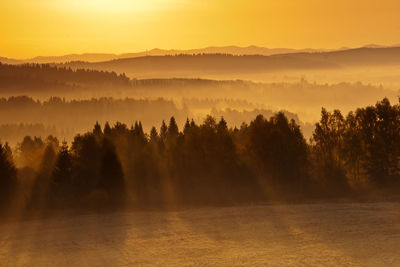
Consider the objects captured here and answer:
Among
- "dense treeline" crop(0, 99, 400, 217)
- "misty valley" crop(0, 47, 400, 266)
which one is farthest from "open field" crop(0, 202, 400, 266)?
"dense treeline" crop(0, 99, 400, 217)

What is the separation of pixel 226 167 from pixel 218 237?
84.0 ft

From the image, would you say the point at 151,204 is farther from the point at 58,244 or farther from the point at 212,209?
the point at 58,244

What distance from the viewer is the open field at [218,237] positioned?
49281mm

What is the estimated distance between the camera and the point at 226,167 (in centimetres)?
8081

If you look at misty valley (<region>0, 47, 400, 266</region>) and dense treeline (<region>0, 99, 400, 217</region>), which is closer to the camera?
misty valley (<region>0, 47, 400, 266</region>)

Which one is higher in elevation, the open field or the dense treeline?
the dense treeline

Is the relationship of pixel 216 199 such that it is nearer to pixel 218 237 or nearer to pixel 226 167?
pixel 226 167

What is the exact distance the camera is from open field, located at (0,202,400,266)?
162 ft

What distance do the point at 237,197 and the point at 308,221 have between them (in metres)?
15.3

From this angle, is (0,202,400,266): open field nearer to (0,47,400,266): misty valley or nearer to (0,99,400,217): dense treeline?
(0,47,400,266): misty valley

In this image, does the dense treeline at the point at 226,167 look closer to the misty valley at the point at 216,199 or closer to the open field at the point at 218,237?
the misty valley at the point at 216,199

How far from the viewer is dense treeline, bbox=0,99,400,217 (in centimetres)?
7306

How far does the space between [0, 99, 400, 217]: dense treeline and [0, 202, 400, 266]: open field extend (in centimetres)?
690

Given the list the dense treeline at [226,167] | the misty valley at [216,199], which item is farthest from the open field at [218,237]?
the dense treeline at [226,167]
